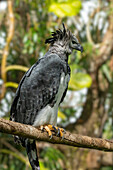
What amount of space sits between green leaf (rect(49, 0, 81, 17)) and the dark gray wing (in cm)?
149

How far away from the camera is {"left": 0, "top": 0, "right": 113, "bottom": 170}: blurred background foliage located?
4.29 meters

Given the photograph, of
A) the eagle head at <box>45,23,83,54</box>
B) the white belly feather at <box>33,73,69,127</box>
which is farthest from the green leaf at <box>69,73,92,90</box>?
the white belly feather at <box>33,73,69,127</box>

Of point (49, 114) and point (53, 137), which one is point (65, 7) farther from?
point (53, 137)

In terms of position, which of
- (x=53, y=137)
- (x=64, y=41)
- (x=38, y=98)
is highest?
(x=64, y=41)

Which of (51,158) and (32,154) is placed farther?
(51,158)

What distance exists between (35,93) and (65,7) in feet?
5.58

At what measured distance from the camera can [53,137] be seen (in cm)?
188

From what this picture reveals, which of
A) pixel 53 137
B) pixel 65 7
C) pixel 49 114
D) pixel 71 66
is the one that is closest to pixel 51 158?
pixel 71 66

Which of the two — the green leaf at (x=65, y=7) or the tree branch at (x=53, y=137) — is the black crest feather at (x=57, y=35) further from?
the green leaf at (x=65, y=7)

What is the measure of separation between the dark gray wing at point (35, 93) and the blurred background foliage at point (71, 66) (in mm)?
1520

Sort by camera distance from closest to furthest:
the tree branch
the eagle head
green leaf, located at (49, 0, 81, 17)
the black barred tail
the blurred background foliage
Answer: the tree branch, the black barred tail, the eagle head, green leaf, located at (49, 0, 81, 17), the blurred background foliage

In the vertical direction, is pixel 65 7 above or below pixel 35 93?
above

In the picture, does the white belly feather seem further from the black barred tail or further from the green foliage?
the green foliage

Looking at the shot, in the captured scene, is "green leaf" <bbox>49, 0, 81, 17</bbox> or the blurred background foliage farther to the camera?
the blurred background foliage
